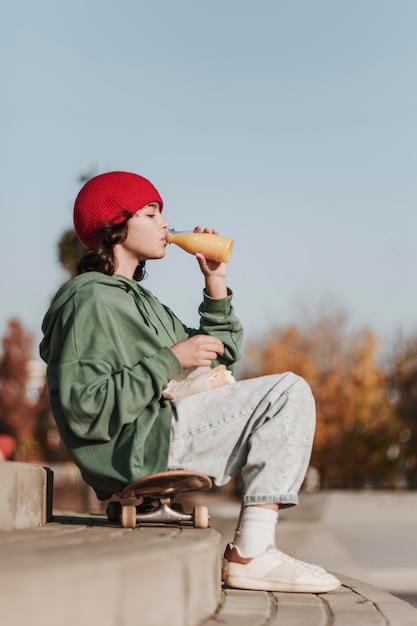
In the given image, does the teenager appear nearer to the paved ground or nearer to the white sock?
the white sock

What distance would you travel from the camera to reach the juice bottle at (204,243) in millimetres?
4508

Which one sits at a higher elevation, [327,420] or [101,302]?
[101,302]

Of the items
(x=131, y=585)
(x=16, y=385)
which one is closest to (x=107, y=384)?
(x=131, y=585)

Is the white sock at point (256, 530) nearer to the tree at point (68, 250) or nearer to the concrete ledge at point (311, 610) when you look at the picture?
the concrete ledge at point (311, 610)

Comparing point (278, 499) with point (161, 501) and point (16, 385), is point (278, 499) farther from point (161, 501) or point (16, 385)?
point (16, 385)

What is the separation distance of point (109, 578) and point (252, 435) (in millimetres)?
1611

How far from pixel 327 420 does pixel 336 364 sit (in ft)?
7.97

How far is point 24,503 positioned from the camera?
13.0 feet

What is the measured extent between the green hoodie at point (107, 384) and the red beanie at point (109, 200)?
33 cm

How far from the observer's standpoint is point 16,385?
180 feet

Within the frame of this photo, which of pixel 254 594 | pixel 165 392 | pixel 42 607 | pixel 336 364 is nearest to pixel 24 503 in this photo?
pixel 165 392

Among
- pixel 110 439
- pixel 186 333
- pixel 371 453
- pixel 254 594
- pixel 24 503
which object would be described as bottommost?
pixel 371 453

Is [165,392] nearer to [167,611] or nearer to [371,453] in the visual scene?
[167,611]

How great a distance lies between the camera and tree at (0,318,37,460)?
5416cm
